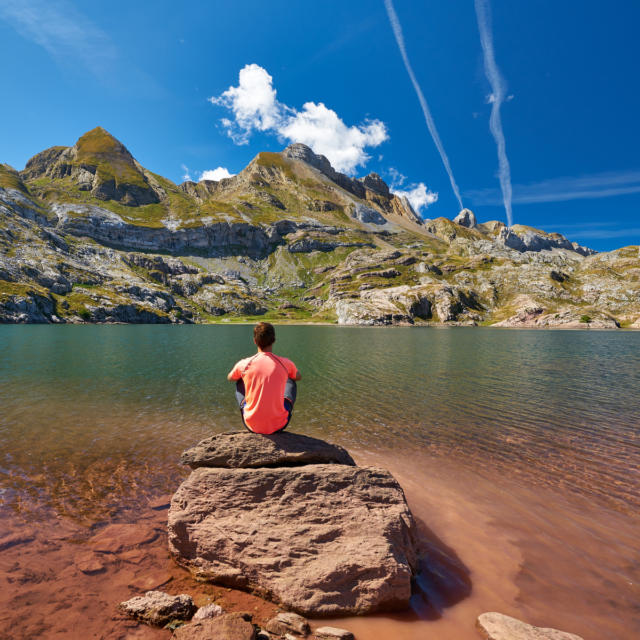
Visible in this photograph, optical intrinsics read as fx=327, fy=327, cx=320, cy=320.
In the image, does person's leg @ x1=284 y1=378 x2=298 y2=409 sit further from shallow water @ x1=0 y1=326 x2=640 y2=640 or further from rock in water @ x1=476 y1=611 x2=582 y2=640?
rock in water @ x1=476 y1=611 x2=582 y2=640

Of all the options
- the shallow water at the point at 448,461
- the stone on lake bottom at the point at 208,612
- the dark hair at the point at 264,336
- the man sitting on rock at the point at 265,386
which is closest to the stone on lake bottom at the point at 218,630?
the stone on lake bottom at the point at 208,612

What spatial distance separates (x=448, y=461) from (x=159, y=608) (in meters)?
14.2

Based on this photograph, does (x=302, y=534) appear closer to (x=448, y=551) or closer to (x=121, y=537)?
(x=448, y=551)

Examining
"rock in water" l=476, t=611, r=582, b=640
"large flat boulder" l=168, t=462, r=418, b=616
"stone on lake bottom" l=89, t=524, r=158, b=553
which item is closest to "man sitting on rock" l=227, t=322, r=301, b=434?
"large flat boulder" l=168, t=462, r=418, b=616

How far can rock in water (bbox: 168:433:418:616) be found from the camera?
7.50 m

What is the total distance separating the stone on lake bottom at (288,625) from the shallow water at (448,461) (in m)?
1.17

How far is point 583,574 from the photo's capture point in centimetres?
862

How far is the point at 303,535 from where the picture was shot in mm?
8227

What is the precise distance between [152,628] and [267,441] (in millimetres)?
4324

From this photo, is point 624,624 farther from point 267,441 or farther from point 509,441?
point 509,441

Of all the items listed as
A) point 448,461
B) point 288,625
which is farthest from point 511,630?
point 448,461

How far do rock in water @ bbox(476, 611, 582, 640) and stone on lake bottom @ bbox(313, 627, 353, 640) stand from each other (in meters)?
2.74

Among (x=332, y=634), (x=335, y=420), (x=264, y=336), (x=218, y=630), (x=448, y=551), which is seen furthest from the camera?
(x=335, y=420)

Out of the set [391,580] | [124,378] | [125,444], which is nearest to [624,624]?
[391,580]
